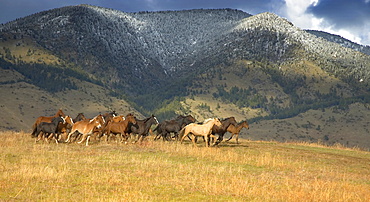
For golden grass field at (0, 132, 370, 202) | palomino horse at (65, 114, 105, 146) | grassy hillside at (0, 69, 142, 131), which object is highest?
grassy hillside at (0, 69, 142, 131)

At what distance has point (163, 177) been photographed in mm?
16969

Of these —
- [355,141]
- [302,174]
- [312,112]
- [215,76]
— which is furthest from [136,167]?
[215,76]

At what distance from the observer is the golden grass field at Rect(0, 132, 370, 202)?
45.8 ft

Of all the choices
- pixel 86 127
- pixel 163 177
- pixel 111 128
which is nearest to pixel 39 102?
pixel 111 128

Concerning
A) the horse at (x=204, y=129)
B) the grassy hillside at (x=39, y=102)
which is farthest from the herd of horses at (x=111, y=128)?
the grassy hillside at (x=39, y=102)

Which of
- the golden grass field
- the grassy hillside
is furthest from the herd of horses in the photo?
the grassy hillside

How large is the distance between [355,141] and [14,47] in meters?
150

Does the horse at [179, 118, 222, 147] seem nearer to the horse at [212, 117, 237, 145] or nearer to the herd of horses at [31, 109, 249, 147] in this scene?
the herd of horses at [31, 109, 249, 147]

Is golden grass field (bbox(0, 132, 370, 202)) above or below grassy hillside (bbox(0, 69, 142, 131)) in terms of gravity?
below

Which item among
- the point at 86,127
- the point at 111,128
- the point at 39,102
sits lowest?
the point at 86,127

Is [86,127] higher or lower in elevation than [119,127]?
lower

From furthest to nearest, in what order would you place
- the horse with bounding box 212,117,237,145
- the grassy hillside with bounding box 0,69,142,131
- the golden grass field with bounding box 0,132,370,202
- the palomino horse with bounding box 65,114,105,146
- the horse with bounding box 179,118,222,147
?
the grassy hillside with bounding box 0,69,142,131 → the horse with bounding box 212,117,237,145 → the horse with bounding box 179,118,222,147 → the palomino horse with bounding box 65,114,105,146 → the golden grass field with bounding box 0,132,370,202

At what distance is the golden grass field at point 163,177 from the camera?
14.0 metres

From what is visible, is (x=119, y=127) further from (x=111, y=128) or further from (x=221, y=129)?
(x=221, y=129)
